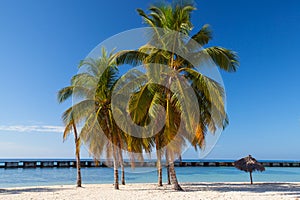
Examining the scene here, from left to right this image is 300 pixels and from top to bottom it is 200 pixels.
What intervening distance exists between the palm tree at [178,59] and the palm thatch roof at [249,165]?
26.8 feet

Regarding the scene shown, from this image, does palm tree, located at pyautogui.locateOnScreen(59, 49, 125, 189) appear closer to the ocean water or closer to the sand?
the sand

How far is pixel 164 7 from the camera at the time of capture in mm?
12672

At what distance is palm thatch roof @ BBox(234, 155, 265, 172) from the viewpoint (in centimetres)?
1906

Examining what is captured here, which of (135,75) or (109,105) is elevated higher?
(135,75)

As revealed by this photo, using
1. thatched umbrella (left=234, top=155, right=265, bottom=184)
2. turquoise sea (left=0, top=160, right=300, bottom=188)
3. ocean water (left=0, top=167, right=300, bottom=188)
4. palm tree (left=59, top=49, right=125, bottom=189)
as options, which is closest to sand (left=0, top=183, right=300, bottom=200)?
palm tree (left=59, top=49, right=125, bottom=189)

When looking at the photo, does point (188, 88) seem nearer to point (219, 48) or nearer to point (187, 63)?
point (187, 63)

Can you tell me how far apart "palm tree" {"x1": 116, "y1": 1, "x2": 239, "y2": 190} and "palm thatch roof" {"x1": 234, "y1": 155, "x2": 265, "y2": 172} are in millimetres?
8166

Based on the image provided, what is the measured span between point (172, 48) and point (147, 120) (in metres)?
3.42

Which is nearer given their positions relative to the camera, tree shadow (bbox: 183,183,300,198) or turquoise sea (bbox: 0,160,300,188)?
tree shadow (bbox: 183,183,300,198)

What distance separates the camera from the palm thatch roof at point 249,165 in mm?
19062

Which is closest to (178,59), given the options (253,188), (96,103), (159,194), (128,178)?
(96,103)

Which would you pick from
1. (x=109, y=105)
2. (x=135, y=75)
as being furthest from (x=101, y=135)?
(x=135, y=75)

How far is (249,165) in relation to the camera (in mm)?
19172

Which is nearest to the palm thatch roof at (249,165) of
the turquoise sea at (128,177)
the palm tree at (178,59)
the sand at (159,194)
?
the sand at (159,194)
